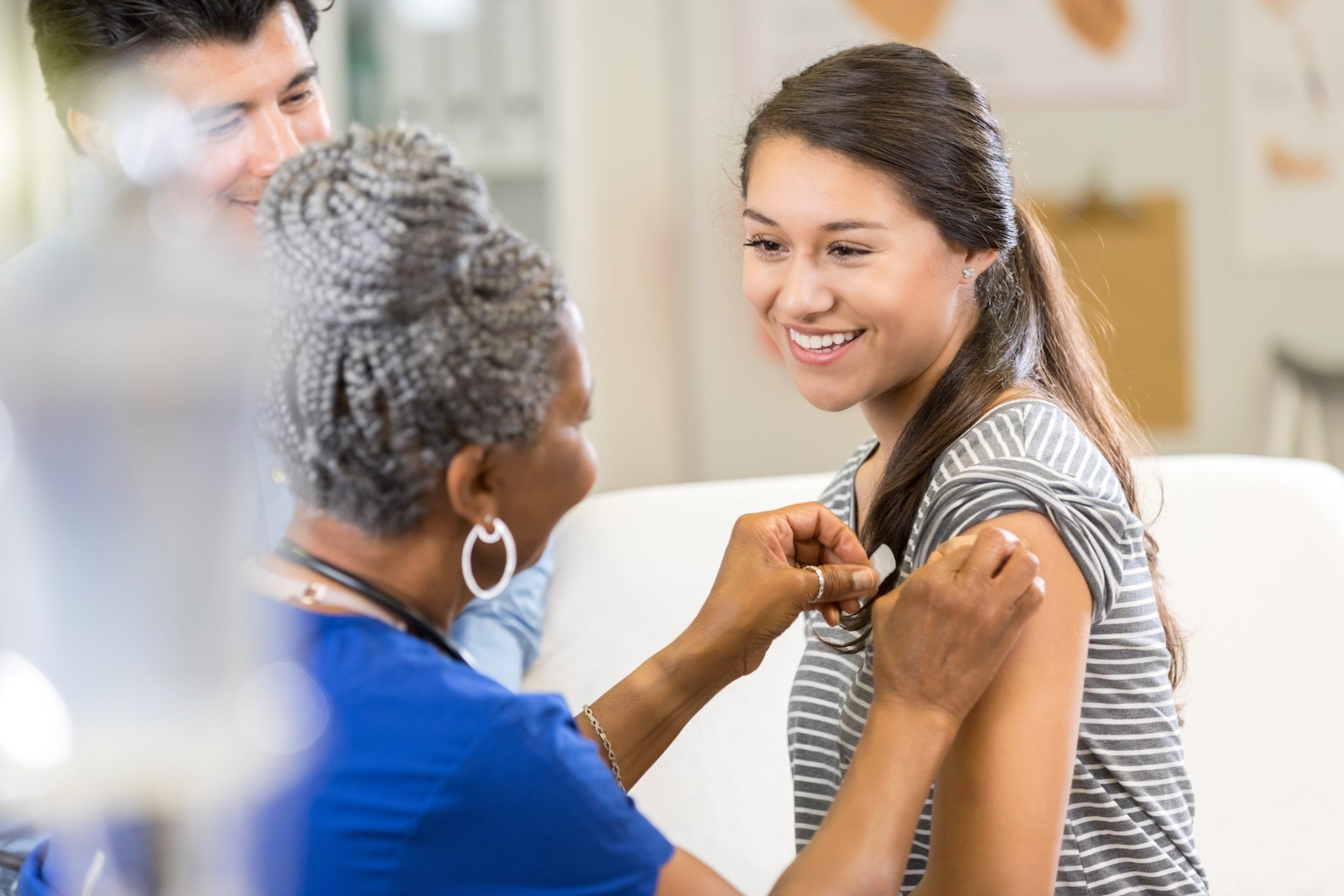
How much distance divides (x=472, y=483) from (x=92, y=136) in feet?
2.10

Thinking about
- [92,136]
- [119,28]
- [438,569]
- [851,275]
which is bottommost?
[438,569]

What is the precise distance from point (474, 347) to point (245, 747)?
28 centimetres

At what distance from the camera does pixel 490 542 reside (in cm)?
86

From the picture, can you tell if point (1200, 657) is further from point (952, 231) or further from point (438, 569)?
point (438, 569)

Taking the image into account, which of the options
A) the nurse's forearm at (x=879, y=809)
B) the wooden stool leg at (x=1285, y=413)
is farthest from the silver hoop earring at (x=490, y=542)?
the wooden stool leg at (x=1285, y=413)

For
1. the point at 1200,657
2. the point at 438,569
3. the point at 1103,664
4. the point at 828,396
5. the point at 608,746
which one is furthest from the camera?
the point at 1200,657

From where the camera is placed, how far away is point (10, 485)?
0.81 meters

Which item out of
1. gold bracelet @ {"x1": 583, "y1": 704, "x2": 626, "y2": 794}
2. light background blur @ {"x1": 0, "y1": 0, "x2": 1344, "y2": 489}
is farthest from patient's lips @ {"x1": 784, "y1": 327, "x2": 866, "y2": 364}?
light background blur @ {"x1": 0, "y1": 0, "x2": 1344, "y2": 489}

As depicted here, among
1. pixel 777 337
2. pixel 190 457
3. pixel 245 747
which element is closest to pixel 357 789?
pixel 245 747

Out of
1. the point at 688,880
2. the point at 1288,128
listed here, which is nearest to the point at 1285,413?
the point at 1288,128

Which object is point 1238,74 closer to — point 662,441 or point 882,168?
point 662,441

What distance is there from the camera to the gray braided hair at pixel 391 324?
0.77m

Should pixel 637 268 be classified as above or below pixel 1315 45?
below

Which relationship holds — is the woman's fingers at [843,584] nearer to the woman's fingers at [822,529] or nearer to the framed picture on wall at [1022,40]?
the woman's fingers at [822,529]
